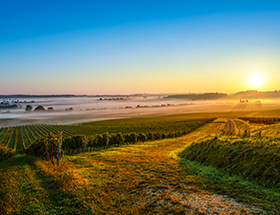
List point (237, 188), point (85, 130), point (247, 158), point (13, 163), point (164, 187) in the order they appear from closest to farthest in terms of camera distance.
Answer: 1. point (237, 188)
2. point (164, 187)
3. point (247, 158)
4. point (13, 163)
5. point (85, 130)

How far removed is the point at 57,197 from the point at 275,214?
38.5 ft

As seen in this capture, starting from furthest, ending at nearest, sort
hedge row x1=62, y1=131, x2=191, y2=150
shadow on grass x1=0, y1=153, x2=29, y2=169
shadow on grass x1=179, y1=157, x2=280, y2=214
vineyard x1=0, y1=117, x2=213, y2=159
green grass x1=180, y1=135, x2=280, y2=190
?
vineyard x1=0, y1=117, x2=213, y2=159 < hedge row x1=62, y1=131, x2=191, y2=150 < shadow on grass x1=0, y1=153, x2=29, y2=169 < green grass x1=180, y1=135, x2=280, y2=190 < shadow on grass x1=179, y1=157, x2=280, y2=214

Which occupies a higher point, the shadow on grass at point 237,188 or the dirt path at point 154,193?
the shadow on grass at point 237,188

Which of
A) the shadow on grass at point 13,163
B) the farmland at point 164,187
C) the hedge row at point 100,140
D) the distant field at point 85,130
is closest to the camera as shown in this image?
the farmland at point 164,187

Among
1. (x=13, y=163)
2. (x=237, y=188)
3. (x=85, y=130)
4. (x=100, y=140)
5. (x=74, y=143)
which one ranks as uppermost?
(x=237, y=188)

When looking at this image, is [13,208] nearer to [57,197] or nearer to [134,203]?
[57,197]

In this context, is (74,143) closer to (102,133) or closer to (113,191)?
(113,191)

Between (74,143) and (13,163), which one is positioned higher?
(13,163)

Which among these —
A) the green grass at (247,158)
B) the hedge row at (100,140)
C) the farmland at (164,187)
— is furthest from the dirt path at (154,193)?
the hedge row at (100,140)

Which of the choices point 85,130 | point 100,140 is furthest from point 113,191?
point 85,130

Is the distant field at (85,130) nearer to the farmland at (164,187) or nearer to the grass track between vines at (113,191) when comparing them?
the farmland at (164,187)

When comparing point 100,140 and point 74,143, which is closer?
point 74,143

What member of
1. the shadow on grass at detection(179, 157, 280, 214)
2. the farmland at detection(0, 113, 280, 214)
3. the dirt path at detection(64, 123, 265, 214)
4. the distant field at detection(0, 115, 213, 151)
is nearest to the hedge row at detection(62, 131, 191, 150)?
the farmland at detection(0, 113, 280, 214)

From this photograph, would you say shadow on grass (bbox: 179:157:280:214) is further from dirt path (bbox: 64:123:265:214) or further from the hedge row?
the hedge row
